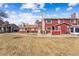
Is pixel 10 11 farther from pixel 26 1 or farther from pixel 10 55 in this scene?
pixel 10 55

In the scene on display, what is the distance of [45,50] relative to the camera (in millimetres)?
6461

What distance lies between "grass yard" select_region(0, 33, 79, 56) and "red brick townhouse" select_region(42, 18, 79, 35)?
5.8 inches

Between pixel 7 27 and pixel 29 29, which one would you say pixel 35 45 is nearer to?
pixel 29 29

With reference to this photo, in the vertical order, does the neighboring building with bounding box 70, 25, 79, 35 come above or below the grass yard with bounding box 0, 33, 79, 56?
above

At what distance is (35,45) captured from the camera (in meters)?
6.47

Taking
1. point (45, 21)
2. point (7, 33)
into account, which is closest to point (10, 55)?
point (7, 33)

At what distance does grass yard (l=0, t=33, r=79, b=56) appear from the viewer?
6.44 m

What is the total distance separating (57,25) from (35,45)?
53 centimetres

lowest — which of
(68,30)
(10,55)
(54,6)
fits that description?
(10,55)

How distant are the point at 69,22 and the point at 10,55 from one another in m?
1.20

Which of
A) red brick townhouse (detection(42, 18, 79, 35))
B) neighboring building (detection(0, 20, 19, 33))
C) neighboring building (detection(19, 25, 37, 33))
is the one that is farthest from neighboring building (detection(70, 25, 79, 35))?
neighboring building (detection(0, 20, 19, 33))

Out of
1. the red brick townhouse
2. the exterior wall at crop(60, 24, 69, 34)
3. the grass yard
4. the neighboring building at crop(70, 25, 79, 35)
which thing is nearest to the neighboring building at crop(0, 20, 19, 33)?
the grass yard

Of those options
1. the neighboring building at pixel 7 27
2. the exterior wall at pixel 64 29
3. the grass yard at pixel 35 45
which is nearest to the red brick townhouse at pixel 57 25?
the exterior wall at pixel 64 29

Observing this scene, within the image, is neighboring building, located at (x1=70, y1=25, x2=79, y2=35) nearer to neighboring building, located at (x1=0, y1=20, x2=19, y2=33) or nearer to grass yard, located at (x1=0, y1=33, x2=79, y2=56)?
grass yard, located at (x1=0, y1=33, x2=79, y2=56)
